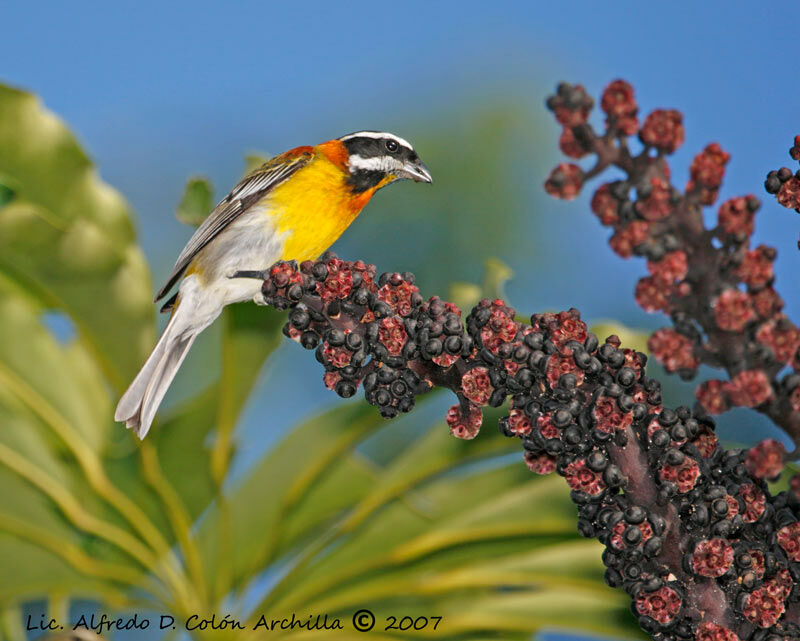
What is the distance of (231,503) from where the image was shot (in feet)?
9.36

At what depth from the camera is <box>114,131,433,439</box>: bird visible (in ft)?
6.16

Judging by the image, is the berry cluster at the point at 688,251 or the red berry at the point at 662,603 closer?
the berry cluster at the point at 688,251

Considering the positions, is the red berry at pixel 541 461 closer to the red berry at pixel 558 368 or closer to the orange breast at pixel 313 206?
the red berry at pixel 558 368

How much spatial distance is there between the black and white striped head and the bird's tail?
49cm

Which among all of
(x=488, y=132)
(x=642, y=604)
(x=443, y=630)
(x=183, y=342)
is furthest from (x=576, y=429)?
(x=488, y=132)

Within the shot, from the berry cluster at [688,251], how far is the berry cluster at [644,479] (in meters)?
0.17

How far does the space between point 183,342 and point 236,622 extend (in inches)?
45.1

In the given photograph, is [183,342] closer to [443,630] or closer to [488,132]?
[443,630]

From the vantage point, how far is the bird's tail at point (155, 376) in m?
Answer: 1.70

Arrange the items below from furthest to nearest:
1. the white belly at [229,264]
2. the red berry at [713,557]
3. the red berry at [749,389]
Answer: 1. the white belly at [229,264]
2. the red berry at [713,557]
3. the red berry at [749,389]

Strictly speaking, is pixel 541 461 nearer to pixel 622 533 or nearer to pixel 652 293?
pixel 622 533

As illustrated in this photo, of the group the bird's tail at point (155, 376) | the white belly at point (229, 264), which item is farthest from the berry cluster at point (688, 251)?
the white belly at point (229, 264)

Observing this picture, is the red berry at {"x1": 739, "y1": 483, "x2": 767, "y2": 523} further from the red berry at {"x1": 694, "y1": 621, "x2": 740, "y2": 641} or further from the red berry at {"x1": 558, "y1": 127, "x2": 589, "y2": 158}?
the red berry at {"x1": 558, "y1": 127, "x2": 589, "y2": 158}

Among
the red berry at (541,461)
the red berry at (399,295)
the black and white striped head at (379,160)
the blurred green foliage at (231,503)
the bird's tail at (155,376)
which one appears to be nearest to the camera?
the red berry at (541,461)
